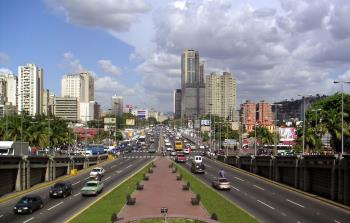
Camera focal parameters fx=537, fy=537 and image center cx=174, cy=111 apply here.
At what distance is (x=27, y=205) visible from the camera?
45.8 metres

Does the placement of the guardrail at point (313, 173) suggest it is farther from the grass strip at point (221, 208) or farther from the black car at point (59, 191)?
the black car at point (59, 191)

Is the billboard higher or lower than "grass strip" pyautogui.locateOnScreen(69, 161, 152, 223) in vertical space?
higher

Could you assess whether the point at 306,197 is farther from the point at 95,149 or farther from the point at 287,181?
the point at 95,149

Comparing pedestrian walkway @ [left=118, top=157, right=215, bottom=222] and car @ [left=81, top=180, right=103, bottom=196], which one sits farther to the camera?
car @ [left=81, top=180, right=103, bottom=196]

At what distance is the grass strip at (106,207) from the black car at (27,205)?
4.80 metres

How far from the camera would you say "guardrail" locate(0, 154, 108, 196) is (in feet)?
211

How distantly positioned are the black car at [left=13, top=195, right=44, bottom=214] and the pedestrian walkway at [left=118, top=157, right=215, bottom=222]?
795 cm

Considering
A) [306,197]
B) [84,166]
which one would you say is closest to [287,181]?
[306,197]

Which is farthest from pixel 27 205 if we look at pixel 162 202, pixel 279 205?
pixel 279 205

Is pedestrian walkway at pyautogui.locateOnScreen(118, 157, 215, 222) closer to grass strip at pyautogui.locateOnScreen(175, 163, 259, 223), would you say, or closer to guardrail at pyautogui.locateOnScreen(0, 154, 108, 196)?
grass strip at pyautogui.locateOnScreen(175, 163, 259, 223)

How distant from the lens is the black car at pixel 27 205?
45.4 meters

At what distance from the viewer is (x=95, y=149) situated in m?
158

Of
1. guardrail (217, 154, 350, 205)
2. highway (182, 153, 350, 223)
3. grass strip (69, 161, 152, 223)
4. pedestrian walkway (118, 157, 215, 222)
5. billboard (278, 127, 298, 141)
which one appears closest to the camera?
grass strip (69, 161, 152, 223)

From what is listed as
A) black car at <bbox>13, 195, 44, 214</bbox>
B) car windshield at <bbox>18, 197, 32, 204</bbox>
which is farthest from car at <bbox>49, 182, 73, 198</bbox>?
car windshield at <bbox>18, 197, 32, 204</bbox>
